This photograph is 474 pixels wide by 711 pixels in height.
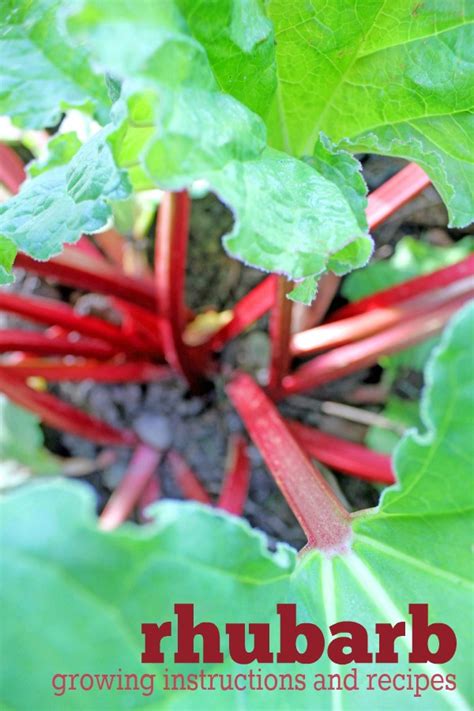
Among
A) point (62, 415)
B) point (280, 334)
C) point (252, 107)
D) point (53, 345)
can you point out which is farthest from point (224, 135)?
point (62, 415)

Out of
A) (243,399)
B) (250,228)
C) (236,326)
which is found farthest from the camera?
(236,326)

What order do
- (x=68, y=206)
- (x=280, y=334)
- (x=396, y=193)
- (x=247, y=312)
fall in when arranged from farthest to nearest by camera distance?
(x=247, y=312)
(x=280, y=334)
(x=396, y=193)
(x=68, y=206)

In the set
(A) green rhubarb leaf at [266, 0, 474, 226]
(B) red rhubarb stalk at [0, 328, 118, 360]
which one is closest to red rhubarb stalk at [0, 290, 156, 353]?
(B) red rhubarb stalk at [0, 328, 118, 360]

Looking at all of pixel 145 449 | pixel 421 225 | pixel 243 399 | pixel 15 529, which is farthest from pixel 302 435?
pixel 15 529

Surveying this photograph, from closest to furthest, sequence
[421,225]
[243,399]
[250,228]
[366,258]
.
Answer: [250,228] < [366,258] < [243,399] < [421,225]

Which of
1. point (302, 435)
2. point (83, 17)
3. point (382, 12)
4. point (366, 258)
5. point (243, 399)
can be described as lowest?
point (302, 435)

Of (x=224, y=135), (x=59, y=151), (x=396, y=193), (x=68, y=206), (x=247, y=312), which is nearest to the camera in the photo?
(x=224, y=135)

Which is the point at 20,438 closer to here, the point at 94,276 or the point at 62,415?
the point at 62,415

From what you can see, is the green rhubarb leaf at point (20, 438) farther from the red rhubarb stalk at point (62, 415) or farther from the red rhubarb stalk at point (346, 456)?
the red rhubarb stalk at point (346, 456)

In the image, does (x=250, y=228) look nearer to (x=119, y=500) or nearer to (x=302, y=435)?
(x=302, y=435)
